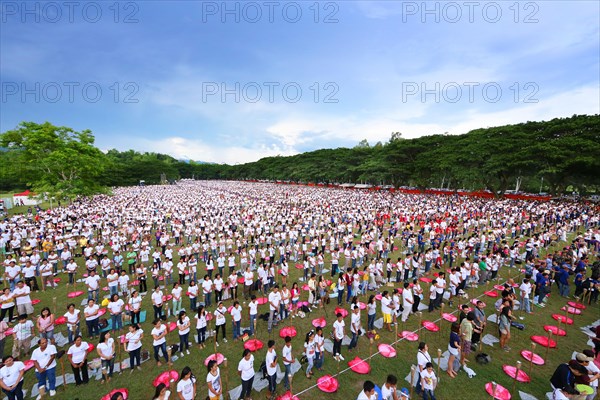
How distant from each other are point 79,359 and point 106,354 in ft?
1.90

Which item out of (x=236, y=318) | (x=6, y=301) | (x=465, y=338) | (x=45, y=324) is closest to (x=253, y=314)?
(x=236, y=318)

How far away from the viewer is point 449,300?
1030cm

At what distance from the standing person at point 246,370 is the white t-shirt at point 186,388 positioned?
931mm

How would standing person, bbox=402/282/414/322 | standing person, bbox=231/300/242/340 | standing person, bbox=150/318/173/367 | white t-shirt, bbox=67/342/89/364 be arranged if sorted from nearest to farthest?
white t-shirt, bbox=67/342/89/364, standing person, bbox=150/318/173/367, standing person, bbox=231/300/242/340, standing person, bbox=402/282/414/322

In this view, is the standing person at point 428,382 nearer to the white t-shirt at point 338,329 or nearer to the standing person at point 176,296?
the white t-shirt at point 338,329

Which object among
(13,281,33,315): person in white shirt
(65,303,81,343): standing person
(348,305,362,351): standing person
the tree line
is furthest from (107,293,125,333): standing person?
the tree line

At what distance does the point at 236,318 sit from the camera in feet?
24.8

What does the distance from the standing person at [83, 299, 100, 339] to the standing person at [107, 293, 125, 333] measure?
390 mm

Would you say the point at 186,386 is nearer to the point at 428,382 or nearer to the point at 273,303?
the point at 273,303

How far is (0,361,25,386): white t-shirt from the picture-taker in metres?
5.19

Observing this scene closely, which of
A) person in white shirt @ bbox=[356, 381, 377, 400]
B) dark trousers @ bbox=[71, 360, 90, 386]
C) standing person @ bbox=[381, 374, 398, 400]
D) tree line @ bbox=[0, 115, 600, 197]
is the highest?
tree line @ bbox=[0, 115, 600, 197]

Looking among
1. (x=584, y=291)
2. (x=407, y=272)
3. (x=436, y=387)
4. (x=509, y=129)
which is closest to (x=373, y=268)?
(x=407, y=272)

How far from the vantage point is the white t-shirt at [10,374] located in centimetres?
519

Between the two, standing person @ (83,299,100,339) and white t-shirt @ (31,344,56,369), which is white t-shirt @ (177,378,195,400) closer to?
white t-shirt @ (31,344,56,369)
